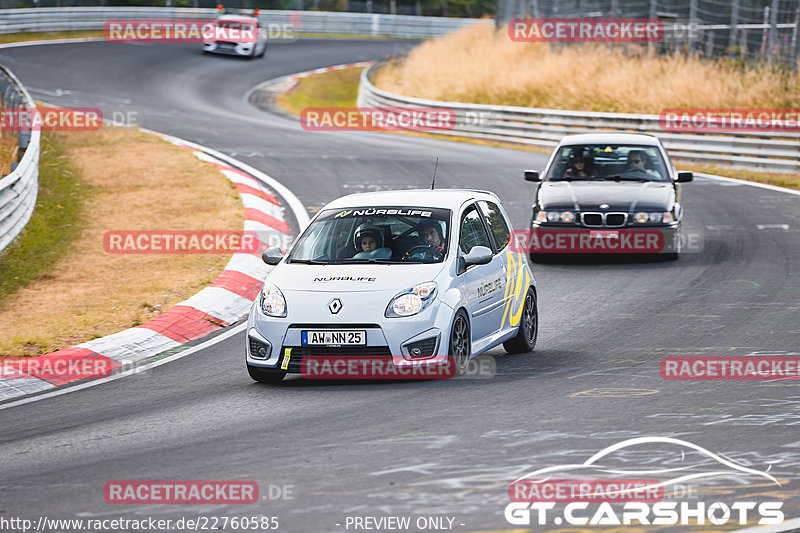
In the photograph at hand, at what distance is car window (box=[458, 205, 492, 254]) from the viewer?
31.8 feet

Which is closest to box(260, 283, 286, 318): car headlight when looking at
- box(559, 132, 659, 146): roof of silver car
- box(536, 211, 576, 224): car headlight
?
box(536, 211, 576, 224): car headlight

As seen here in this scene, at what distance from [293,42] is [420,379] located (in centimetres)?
4856

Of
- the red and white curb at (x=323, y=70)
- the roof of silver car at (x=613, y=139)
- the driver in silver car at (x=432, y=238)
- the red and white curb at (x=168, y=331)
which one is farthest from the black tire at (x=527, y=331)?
the red and white curb at (x=323, y=70)

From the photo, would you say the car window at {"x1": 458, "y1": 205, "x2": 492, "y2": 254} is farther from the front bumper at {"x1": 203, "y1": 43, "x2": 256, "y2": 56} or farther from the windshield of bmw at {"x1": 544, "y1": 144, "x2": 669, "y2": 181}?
the front bumper at {"x1": 203, "y1": 43, "x2": 256, "y2": 56}

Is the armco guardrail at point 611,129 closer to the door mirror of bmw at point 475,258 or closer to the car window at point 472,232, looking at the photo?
the car window at point 472,232

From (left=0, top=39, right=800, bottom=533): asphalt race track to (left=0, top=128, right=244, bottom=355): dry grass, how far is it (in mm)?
1777

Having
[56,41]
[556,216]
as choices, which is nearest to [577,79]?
[556,216]

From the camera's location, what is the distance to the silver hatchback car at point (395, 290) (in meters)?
8.63

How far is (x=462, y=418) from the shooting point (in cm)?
772

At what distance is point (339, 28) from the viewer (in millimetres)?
61438

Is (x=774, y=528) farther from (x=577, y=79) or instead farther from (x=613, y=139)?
(x=577, y=79)

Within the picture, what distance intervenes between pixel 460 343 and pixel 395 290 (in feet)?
2.41

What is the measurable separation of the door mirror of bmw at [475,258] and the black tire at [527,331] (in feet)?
3.46

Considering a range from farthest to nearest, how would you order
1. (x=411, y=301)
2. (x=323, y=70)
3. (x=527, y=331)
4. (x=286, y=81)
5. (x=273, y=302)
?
(x=323, y=70), (x=286, y=81), (x=527, y=331), (x=273, y=302), (x=411, y=301)
